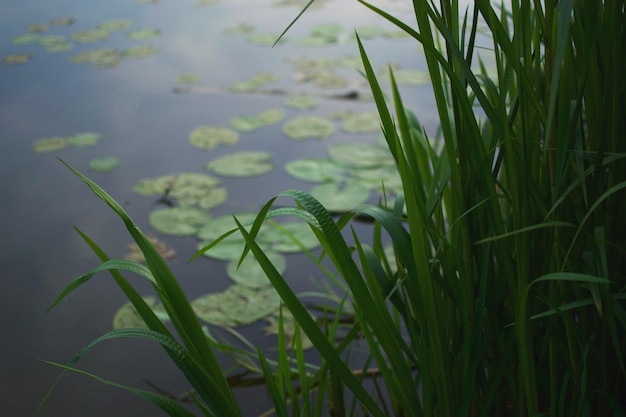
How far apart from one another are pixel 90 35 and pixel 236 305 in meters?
1.93

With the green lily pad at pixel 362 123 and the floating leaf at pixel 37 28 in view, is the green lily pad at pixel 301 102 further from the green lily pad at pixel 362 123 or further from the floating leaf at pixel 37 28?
the floating leaf at pixel 37 28

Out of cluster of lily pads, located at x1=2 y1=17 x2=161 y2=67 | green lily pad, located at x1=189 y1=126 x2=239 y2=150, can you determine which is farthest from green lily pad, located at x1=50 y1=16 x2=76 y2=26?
green lily pad, located at x1=189 y1=126 x2=239 y2=150

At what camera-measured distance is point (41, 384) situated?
1.31 metres

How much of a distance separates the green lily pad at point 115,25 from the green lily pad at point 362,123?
1.29 metres

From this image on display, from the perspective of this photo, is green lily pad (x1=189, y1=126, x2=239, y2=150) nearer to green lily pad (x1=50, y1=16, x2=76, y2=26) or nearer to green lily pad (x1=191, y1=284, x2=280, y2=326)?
green lily pad (x1=191, y1=284, x2=280, y2=326)

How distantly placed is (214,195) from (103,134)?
1.73 ft

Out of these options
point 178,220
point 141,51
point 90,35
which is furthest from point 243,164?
point 90,35

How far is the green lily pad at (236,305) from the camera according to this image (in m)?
1.49

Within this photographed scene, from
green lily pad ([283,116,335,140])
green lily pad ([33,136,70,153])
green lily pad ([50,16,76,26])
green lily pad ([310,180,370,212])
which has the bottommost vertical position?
green lily pad ([310,180,370,212])

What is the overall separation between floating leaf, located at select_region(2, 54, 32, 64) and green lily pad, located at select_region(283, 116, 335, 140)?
1152 mm

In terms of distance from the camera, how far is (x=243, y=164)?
6.86 feet

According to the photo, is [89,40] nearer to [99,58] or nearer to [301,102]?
[99,58]

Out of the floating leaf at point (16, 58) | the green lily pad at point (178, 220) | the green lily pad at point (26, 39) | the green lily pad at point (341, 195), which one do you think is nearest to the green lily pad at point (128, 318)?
the green lily pad at point (178, 220)

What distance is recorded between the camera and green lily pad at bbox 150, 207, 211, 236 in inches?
70.9
